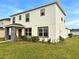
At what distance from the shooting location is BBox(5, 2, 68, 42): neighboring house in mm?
21812

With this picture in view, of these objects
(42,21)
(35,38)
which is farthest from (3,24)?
(42,21)

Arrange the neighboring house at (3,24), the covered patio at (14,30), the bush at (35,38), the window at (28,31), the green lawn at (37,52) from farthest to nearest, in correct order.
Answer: the neighboring house at (3,24)
the window at (28,31)
the covered patio at (14,30)
the bush at (35,38)
the green lawn at (37,52)

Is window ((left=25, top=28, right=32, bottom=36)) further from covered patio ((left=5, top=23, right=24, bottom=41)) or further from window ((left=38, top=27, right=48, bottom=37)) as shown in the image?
window ((left=38, top=27, right=48, bottom=37))

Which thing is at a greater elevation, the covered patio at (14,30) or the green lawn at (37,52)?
the covered patio at (14,30)

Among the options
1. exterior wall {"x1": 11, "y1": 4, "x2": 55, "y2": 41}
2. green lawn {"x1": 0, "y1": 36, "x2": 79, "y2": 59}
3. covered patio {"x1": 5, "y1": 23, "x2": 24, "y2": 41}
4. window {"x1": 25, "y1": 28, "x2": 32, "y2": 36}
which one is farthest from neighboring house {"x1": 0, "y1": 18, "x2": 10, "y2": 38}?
green lawn {"x1": 0, "y1": 36, "x2": 79, "y2": 59}

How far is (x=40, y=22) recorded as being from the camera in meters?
23.5

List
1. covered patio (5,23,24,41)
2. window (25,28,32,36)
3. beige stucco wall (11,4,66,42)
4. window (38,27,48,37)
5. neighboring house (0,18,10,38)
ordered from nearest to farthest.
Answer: beige stucco wall (11,4,66,42) < window (38,27,48,37) < covered patio (5,23,24,41) < window (25,28,32,36) < neighboring house (0,18,10,38)

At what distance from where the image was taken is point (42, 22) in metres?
23.1

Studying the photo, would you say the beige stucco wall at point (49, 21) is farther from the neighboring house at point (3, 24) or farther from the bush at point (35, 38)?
the neighboring house at point (3, 24)

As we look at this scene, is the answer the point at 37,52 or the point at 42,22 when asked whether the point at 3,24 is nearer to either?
the point at 42,22

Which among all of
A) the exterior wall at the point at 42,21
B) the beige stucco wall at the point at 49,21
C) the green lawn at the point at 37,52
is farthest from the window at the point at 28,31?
the green lawn at the point at 37,52

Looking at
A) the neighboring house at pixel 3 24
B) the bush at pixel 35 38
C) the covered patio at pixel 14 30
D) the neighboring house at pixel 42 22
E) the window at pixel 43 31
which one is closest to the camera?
the neighboring house at pixel 42 22

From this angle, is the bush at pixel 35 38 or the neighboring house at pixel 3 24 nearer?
the bush at pixel 35 38

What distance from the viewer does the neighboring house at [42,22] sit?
859 inches
